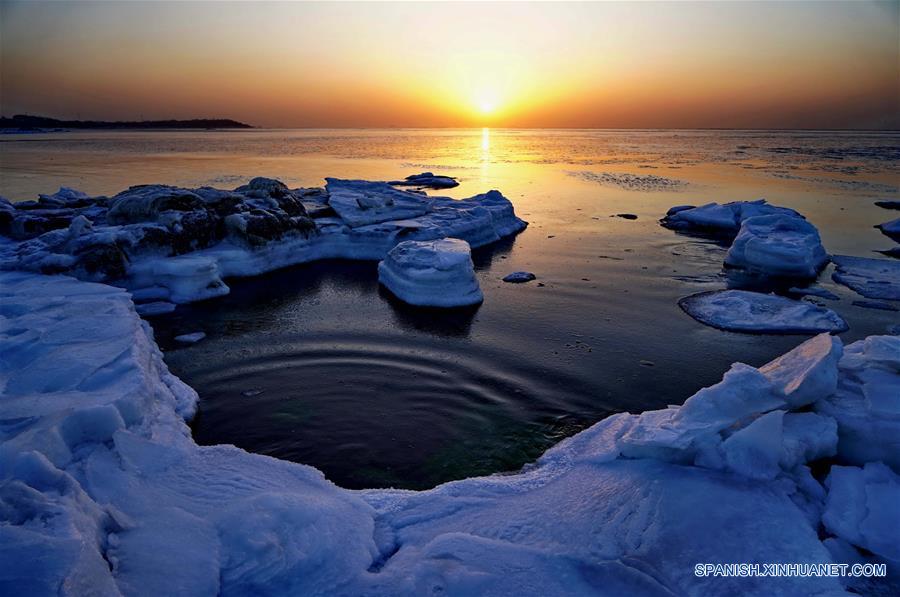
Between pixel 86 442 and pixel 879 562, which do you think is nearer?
pixel 879 562

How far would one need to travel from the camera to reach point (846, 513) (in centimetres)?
407

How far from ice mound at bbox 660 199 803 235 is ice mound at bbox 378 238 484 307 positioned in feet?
37.3

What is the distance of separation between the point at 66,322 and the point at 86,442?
3159mm

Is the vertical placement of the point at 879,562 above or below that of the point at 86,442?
below

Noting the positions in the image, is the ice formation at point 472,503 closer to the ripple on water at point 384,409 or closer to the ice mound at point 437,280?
the ripple on water at point 384,409

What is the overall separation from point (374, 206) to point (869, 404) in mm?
14262

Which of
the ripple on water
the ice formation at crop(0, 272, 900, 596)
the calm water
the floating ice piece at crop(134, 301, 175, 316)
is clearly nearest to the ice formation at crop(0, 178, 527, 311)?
the floating ice piece at crop(134, 301, 175, 316)

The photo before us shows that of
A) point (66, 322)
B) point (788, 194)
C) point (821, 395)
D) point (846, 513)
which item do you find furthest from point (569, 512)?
point (788, 194)

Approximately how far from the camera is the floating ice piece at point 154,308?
10.4 meters

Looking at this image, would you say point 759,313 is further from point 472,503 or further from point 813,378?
point 472,503

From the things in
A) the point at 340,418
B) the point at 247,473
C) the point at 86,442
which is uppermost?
the point at 86,442

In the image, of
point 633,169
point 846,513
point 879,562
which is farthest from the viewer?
point 633,169

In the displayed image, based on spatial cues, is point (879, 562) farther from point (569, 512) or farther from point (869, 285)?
point (869, 285)

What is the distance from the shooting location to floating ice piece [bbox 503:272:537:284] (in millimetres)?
13055
